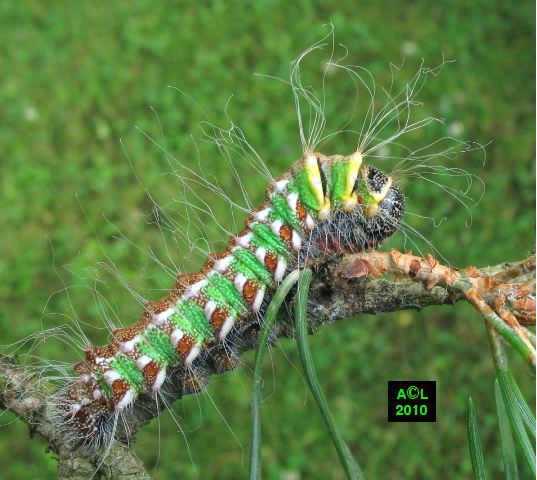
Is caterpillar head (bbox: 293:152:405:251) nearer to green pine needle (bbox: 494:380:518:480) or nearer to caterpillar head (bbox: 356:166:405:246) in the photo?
caterpillar head (bbox: 356:166:405:246)

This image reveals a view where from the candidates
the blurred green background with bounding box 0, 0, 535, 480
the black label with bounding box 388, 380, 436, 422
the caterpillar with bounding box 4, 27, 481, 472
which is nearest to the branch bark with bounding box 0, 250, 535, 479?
the caterpillar with bounding box 4, 27, 481, 472

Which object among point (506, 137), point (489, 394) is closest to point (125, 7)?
point (506, 137)

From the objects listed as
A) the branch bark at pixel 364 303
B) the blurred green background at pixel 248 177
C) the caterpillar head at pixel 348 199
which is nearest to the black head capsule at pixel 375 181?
the caterpillar head at pixel 348 199

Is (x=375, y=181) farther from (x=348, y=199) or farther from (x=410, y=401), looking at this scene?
(x=410, y=401)

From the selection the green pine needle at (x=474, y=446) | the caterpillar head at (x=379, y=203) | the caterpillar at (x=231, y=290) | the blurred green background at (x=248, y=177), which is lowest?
the green pine needle at (x=474, y=446)

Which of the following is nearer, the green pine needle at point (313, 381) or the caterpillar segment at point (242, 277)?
the green pine needle at point (313, 381)

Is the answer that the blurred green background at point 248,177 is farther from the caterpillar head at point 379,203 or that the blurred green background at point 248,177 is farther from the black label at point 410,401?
the caterpillar head at point 379,203
